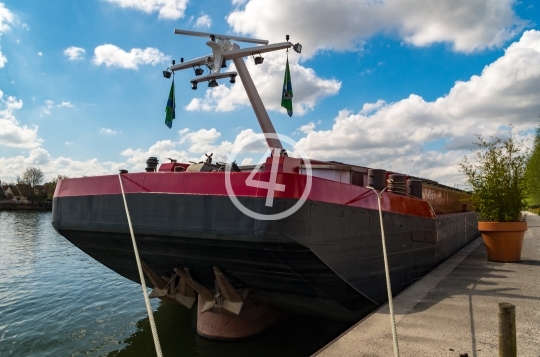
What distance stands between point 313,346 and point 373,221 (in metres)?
2.57

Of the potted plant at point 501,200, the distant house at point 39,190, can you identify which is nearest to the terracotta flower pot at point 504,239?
the potted plant at point 501,200

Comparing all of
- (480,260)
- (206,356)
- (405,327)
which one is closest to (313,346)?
(206,356)

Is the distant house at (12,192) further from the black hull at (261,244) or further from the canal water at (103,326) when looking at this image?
the black hull at (261,244)

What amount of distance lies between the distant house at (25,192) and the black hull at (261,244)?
79656 millimetres

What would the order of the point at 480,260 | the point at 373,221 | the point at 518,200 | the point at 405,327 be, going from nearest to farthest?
the point at 405,327
the point at 373,221
the point at 518,200
the point at 480,260

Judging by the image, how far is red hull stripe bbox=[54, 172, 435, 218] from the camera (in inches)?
198

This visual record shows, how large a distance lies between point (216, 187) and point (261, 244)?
96 centimetres

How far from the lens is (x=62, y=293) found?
37.1 feet

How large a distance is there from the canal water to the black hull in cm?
121

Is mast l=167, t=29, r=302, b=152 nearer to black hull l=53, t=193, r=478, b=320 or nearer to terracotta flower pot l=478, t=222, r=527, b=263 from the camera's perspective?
black hull l=53, t=193, r=478, b=320

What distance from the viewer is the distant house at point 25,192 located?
247 ft

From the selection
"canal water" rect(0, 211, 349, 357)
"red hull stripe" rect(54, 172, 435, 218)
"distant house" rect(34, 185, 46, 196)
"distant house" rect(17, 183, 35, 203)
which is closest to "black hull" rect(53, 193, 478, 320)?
"red hull stripe" rect(54, 172, 435, 218)

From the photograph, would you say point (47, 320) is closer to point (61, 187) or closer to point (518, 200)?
point (61, 187)

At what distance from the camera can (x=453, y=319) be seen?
4883 mm
